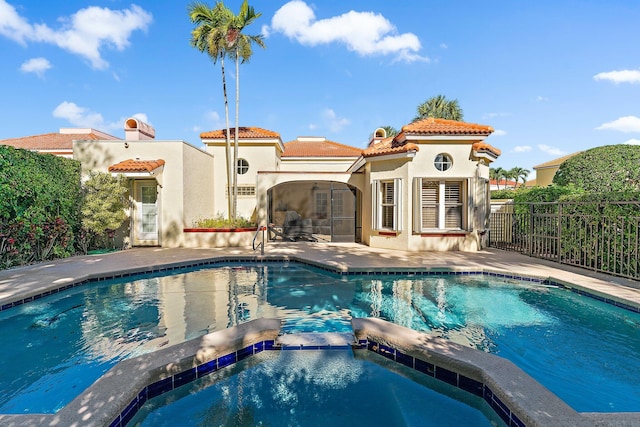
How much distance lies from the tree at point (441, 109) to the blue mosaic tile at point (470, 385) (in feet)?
99.2

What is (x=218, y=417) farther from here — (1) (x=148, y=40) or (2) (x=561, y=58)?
(1) (x=148, y=40)

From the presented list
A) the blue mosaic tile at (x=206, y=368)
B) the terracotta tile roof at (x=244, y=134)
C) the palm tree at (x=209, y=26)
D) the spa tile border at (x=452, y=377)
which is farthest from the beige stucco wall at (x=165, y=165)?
the spa tile border at (x=452, y=377)

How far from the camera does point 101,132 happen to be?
28219mm

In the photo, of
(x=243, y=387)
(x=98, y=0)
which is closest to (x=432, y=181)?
(x=243, y=387)

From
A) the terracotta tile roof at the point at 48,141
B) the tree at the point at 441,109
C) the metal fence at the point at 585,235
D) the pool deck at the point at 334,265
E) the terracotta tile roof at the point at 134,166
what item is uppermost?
the tree at the point at 441,109

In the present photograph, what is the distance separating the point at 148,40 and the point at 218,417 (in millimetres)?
21571

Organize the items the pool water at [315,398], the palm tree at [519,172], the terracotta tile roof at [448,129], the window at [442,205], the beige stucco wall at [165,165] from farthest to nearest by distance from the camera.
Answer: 1. the palm tree at [519,172]
2. the beige stucco wall at [165,165]
3. the window at [442,205]
4. the terracotta tile roof at [448,129]
5. the pool water at [315,398]

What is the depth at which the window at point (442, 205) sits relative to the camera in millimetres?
12914

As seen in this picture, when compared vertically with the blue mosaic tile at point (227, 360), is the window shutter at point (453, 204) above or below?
above

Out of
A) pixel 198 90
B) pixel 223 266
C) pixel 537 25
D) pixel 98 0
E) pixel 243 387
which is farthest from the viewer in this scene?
pixel 198 90

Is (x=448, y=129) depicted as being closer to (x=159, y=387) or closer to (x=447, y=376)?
(x=447, y=376)

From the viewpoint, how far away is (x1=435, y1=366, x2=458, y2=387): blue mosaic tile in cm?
379

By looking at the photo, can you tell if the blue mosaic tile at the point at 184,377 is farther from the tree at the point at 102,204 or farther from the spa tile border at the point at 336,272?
the tree at the point at 102,204

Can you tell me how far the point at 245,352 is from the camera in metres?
4.48
